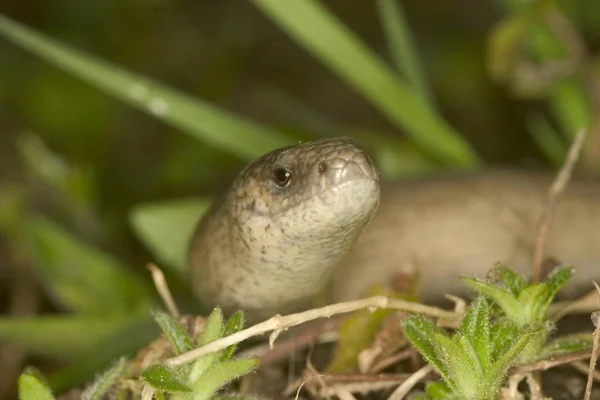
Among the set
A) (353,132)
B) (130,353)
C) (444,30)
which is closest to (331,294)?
(130,353)

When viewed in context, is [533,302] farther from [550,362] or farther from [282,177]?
[282,177]

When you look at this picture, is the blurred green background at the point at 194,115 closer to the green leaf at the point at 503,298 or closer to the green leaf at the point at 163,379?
the green leaf at the point at 163,379

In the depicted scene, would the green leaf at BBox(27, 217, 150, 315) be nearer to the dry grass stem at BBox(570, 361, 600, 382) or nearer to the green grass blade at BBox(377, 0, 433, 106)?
the green grass blade at BBox(377, 0, 433, 106)

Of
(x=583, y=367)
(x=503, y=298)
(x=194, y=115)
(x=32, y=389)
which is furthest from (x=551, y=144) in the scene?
(x=32, y=389)

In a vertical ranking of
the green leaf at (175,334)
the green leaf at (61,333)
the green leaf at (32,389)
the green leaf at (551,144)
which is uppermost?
the green leaf at (551,144)

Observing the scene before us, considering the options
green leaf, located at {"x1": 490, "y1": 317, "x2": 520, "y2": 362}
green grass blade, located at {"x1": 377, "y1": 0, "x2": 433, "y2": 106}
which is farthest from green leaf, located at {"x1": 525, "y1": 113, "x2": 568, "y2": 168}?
green leaf, located at {"x1": 490, "y1": 317, "x2": 520, "y2": 362}

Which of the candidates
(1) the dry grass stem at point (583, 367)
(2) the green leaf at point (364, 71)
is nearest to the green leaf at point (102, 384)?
(1) the dry grass stem at point (583, 367)
